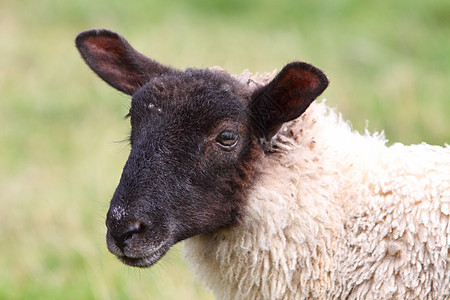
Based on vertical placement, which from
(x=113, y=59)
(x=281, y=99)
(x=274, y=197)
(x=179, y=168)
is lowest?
(x=179, y=168)

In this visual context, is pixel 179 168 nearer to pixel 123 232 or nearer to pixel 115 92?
pixel 123 232

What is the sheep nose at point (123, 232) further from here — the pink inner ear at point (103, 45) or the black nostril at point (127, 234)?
the pink inner ear at point (103, 45)

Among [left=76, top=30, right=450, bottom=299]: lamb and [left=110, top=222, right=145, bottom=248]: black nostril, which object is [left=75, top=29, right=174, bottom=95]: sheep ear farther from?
[left=110, top=222, right=145, bottom=248]: black nostril

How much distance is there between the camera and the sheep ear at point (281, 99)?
2996 mm

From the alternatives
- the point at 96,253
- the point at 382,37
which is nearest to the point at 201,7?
the point at 382,37

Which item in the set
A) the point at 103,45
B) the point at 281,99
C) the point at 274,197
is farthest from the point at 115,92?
the point at 274,197

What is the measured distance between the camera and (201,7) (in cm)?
1005

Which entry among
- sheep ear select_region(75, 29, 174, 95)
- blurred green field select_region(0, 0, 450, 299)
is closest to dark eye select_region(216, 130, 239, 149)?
sheep ear select_region(75, 29, 174, 95)

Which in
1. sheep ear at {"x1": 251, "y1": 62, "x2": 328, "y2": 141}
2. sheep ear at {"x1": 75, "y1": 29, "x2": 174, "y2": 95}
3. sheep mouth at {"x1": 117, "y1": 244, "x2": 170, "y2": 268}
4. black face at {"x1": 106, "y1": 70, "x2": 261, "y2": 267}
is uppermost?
sheep ear at {"x1": 251, "y1": 62, "x2": 328, "y2": 141}

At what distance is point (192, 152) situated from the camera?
2.94 meters

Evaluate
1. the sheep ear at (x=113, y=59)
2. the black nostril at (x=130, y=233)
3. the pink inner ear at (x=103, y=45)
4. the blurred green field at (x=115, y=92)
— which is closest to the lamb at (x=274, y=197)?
the black nostril at (x=130, y=233)

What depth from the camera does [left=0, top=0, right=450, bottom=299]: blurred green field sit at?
16.0ft

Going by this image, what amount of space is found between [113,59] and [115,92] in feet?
14.3

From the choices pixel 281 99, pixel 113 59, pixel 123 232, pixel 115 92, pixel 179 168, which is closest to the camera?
pixel 123 232
